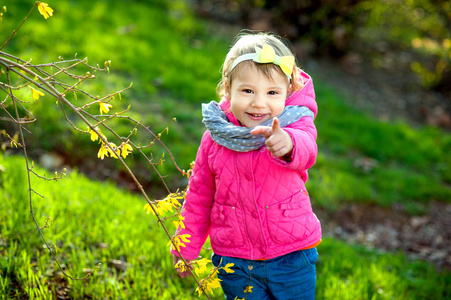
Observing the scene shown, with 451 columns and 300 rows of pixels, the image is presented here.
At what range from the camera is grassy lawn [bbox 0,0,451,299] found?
287 centimetres

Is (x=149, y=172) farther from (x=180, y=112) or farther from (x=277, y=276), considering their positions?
(x=277, y=276)

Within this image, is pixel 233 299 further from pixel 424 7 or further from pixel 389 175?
pixel 424 7

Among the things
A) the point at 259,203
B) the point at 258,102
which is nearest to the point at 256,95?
the point at 258,102

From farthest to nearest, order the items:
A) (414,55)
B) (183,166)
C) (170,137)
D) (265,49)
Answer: (414,55), (170,137), (183,166), (265,49)

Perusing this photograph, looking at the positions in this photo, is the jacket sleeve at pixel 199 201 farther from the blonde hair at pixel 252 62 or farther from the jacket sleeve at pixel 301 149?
the jacket sleeve at pixel 301 149

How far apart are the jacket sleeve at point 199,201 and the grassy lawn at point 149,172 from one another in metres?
0.56

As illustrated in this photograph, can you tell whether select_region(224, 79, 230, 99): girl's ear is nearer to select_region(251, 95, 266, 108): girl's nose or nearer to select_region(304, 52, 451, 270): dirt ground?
select_region(251, 95, 266, 108): girl's nose

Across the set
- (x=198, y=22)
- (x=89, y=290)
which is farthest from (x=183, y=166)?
(x=198, y=22)

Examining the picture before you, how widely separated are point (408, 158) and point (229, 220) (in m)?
4.45

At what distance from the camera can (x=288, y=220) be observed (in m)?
2.06

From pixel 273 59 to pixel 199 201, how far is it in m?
0.78

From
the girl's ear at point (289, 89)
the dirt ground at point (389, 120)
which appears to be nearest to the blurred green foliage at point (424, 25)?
the dirt ground at point (389, 120)

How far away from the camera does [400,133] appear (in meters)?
6.42

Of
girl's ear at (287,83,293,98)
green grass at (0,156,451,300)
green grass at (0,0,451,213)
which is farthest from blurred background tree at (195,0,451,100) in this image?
girl's ear at (287,83,293,98)
